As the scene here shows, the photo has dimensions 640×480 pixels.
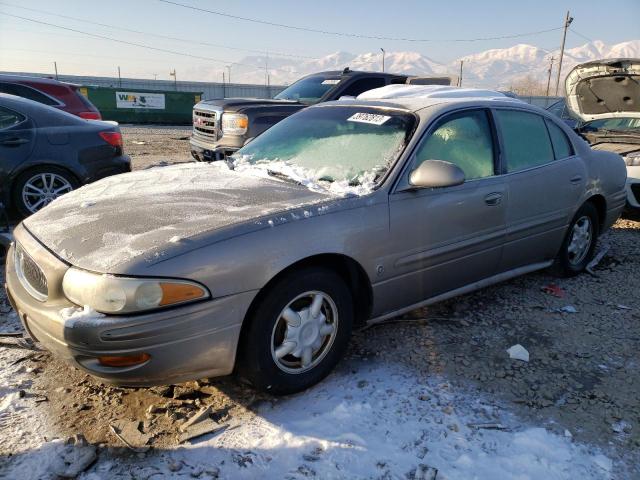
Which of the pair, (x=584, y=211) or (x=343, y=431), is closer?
(x=343, y=431)

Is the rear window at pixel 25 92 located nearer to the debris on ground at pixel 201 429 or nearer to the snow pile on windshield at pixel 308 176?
the snow pile on windshield at pixel 308 176

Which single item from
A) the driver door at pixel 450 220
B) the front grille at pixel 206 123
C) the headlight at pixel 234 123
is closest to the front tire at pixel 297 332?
the driver door at pixel 450 220

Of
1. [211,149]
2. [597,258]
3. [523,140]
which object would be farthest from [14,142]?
[597,258]

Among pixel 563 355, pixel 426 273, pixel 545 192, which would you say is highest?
pixel 545 192

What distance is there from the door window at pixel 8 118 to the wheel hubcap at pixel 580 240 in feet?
18.8

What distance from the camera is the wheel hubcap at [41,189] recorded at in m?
5.54

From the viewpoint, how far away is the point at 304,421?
2.54 meters

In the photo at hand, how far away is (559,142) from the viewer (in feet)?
14.0

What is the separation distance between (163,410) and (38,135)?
4.28 meters

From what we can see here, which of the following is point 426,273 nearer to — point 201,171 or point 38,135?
point 201,171

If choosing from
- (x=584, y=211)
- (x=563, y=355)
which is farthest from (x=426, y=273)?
(x=584, y=211)

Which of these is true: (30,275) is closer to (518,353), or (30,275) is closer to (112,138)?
(518,353)

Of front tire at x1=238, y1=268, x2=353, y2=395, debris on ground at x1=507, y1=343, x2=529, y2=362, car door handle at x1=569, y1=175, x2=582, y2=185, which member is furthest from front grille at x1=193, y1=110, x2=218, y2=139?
debris on ground at x1=507, y1=343, x2=529, y2=362

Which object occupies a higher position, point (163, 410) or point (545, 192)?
point (545, 192)
